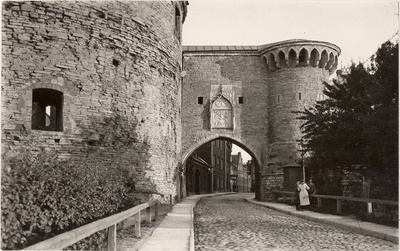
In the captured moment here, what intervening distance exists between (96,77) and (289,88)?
1383 cm

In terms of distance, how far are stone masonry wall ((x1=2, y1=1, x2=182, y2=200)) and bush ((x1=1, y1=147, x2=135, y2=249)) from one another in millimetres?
4755

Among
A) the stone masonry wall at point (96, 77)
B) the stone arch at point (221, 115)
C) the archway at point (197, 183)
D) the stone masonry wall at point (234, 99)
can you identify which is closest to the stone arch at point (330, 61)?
the stone masonry wall at point (234, 99)

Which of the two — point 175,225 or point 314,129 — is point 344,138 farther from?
point 175,225

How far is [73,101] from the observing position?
11.8 m

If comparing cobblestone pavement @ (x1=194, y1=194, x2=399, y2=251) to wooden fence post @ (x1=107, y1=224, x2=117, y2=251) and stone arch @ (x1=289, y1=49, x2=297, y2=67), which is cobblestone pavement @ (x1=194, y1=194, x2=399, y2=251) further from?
stone arch @ (x1=289, y1=49, x2=297, y2=67)

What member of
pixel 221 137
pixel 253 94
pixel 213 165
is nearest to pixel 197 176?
pixel 213 165

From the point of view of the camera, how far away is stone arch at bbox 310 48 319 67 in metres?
23.4

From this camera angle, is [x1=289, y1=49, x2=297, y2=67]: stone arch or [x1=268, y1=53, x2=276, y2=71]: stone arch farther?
[x1=268, y1=53, x2=276, y2=71]: stone arch

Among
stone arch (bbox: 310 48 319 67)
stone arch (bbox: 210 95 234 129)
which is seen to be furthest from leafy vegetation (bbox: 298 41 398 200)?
stone arch (bbox: 210 95 234 129)

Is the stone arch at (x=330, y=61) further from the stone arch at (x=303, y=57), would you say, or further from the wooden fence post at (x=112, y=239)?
the wooden fence post at (x=112, y=239)

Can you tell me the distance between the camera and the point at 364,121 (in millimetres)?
11242

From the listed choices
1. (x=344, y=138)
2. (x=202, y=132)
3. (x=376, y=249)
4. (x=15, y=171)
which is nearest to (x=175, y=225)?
(x=376, y=249)

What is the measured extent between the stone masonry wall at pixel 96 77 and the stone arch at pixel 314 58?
1073 centimetres

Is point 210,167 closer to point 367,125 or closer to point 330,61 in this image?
point 330,61
